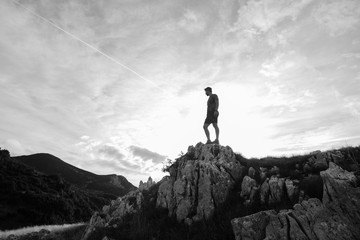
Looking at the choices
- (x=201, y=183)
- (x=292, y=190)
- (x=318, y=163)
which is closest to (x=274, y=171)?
(x=318, y=163)

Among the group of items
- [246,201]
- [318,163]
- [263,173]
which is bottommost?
[246,201]

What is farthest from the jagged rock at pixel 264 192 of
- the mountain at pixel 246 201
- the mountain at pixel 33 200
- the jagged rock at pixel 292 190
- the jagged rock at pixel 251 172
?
the mountain at pixel 33 200

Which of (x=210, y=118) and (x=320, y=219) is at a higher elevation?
(x=210, y=118)

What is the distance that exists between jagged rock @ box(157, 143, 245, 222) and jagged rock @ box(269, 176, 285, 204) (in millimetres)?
2338

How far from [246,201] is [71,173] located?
146 metres

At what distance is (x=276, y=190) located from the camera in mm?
11164

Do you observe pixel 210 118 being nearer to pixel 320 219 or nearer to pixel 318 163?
pixel 318 163

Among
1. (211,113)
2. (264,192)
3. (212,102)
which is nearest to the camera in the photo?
(264,192)

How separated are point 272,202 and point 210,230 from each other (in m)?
2.95

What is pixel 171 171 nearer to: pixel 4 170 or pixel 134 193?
pixel 134 193

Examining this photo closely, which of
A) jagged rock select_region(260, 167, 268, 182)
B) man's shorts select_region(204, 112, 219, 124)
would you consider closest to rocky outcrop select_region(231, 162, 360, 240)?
jagged rock select_region(260, 167, 268, 182)

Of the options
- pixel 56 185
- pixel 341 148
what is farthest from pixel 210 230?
pixel 56 185

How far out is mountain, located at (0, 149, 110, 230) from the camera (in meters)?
47.6

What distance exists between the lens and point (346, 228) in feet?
25.5
